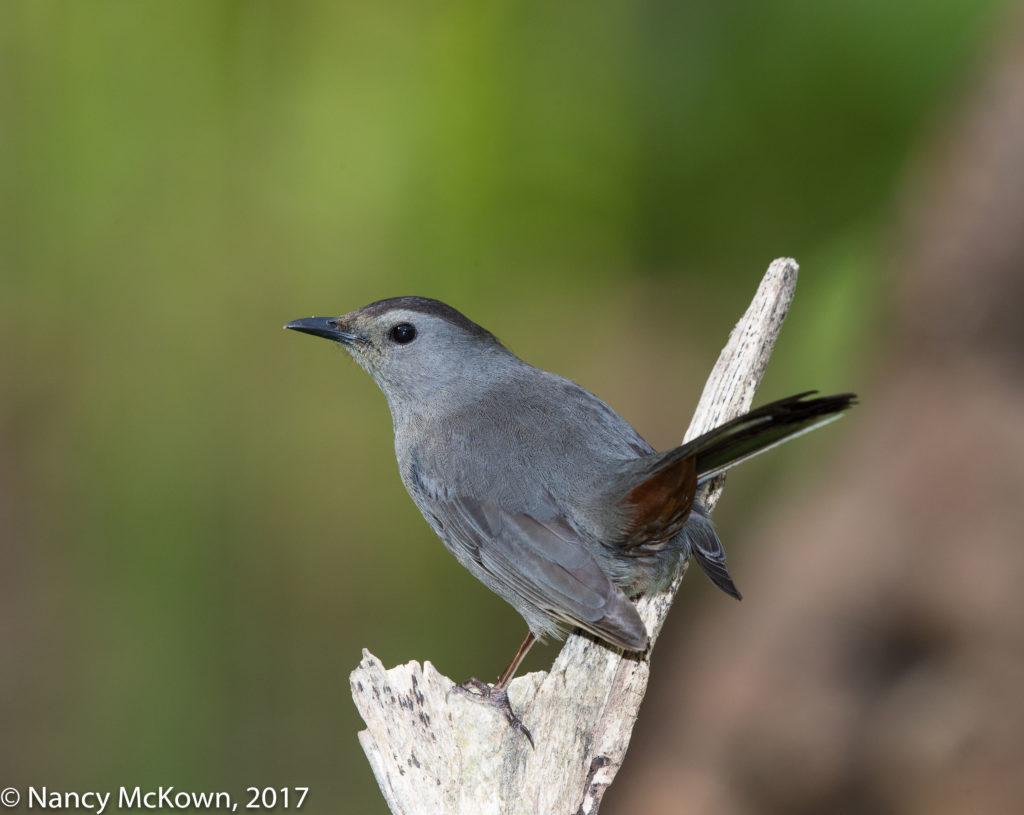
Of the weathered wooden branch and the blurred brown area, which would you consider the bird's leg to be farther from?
the blurred brown area

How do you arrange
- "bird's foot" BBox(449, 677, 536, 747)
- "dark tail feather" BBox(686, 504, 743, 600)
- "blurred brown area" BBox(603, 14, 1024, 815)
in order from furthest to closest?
1. "blurred brown area" BBox(603, 14, 1024, 815)
2. "dark tail feather" BBox(686, 504, 743, 600)
3. "bird's foot" BBox(449, 677, 536, 747)

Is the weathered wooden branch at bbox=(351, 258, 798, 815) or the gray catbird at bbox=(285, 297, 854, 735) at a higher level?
the gray catbird at bbox=(285, 297, 854, 735)

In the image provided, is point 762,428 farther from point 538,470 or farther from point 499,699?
point 499,699

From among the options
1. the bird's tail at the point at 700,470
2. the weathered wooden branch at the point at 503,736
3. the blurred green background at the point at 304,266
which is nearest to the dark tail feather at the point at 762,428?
the bird's tail at the point at 700,470

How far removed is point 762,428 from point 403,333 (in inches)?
40.6

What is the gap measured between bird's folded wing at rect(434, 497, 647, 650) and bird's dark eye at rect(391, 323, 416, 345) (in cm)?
46

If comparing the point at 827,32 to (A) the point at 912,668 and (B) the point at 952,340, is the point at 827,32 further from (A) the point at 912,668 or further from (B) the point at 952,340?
(A) the point at 912,668

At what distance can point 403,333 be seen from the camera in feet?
8.69

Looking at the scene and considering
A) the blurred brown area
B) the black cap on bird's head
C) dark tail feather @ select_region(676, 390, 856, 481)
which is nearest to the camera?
dark tail feather @ select_region(676, 390, 856, 481)

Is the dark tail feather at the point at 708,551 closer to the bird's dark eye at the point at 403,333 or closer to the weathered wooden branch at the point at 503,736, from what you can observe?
the weathered wooden branch at the point at 503,736

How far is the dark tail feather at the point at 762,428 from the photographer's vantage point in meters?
1.90

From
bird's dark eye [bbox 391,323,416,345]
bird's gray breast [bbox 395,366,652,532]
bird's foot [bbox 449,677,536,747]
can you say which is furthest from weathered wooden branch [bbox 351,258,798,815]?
bird's dark eye [bbox 391,323,416,345]

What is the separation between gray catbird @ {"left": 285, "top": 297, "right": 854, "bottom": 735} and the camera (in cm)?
213

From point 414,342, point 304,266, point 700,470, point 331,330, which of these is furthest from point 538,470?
point 304,266
